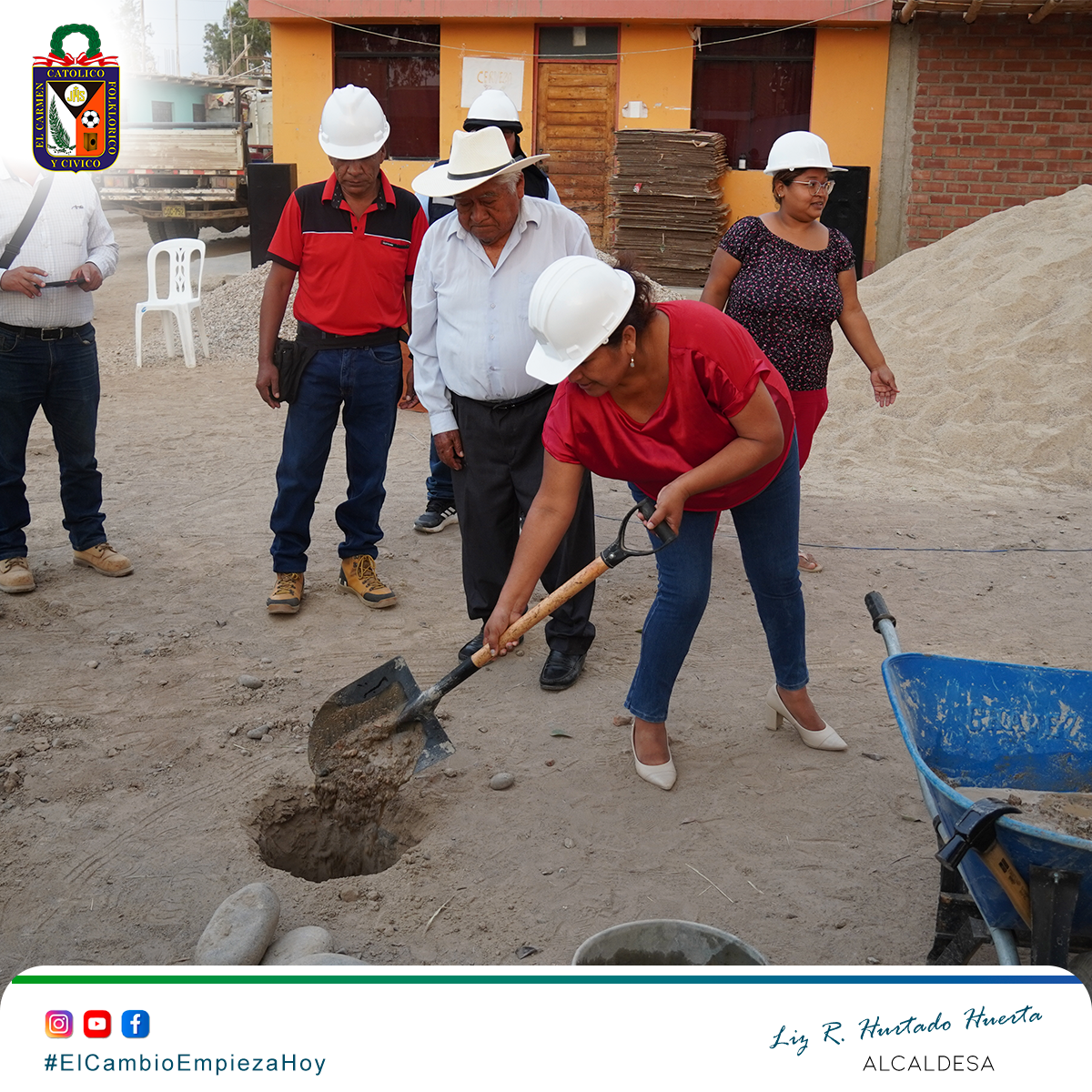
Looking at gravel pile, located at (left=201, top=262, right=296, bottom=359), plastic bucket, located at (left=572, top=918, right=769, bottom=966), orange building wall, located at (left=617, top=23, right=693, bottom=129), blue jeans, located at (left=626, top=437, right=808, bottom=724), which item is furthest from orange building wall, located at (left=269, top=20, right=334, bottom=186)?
plastic bucket, located at (left=572, top=918, right=769, bottom=966)

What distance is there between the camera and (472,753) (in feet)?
12.4

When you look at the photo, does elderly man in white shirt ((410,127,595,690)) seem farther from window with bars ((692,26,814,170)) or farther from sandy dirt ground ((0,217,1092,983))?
window with bars ((692,26,814,170))

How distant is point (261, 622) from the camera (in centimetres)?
478

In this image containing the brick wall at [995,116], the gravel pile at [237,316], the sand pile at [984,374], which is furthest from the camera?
the brick wall at [995,116]

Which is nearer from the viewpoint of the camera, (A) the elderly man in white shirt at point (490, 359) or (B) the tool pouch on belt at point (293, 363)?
(A) the elderly man in white shirt at point (490, 359)

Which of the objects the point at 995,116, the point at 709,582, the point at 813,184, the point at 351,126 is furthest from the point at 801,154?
the point at 995,116

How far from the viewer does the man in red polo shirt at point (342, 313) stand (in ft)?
14.5

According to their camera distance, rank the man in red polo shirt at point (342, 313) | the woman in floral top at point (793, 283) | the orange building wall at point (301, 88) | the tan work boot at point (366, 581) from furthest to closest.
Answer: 1. the orange building wall at point (301, 88)
2. the tan work boot at point (366, 581)
3. the woman in floral top at point (793, 283)
4. the man in red polo shirt at point (342, 313)

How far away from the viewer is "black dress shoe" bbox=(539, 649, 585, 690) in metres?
4.21
